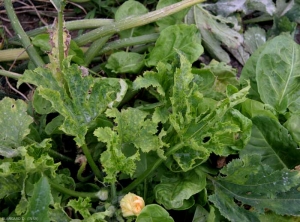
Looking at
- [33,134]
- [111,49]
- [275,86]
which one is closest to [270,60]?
[275,86]

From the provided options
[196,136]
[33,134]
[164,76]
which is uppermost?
[164,76]

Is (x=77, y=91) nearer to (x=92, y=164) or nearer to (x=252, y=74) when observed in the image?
(x=92, y=164)

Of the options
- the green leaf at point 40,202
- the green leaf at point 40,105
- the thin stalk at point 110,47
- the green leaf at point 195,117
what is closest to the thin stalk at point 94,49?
the thin stalk at point 110,47

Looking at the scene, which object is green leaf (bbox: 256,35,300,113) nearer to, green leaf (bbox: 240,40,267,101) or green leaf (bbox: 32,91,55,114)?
green leaf (bbox: 240,40,267,101)

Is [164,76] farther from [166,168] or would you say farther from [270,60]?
[270,60]

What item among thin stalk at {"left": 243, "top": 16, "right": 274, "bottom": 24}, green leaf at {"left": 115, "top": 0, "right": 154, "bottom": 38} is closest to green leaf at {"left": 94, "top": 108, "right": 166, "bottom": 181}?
green leaf at {"left": 115, "top": 0, "right": 154, "bottom": 38}
